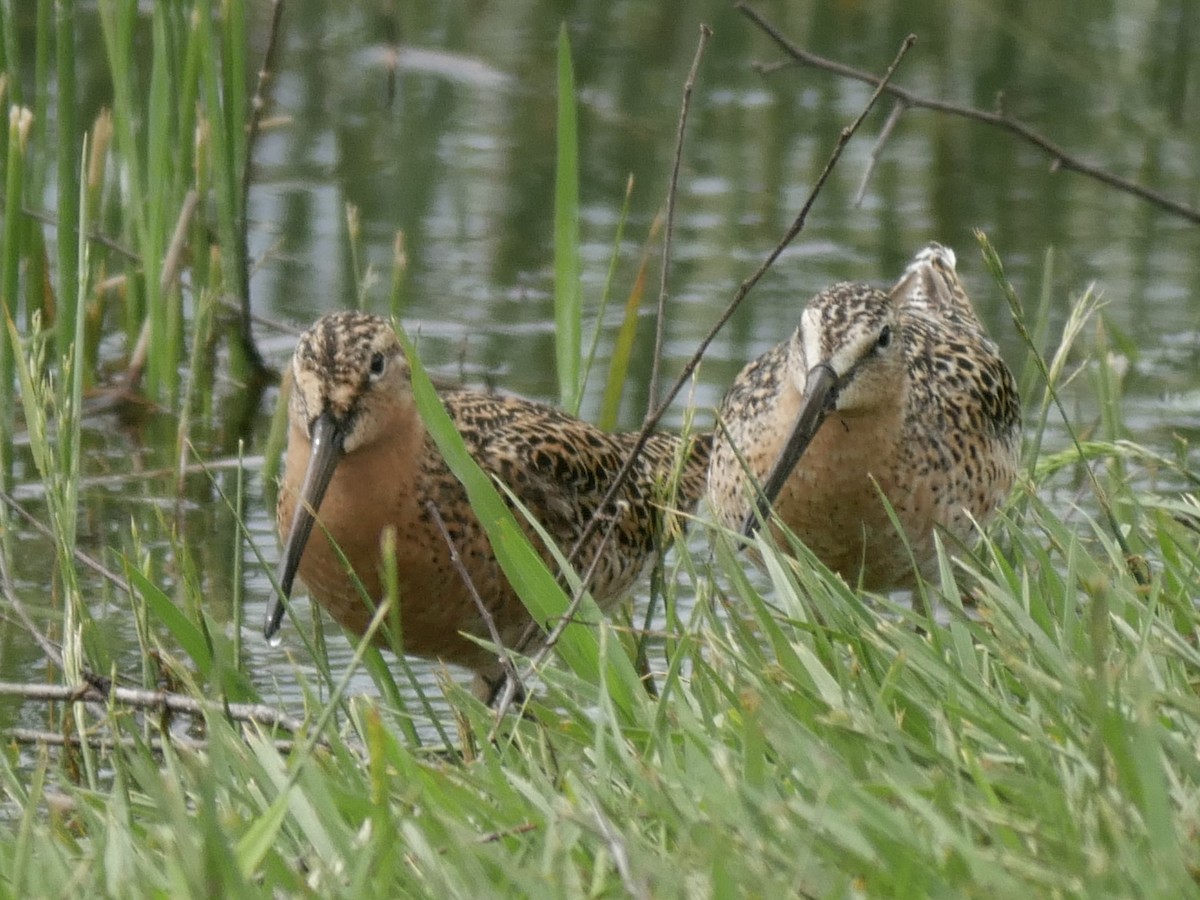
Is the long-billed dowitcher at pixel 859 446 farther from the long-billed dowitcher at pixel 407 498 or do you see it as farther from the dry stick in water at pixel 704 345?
the dry stick in water at pixel 704 345

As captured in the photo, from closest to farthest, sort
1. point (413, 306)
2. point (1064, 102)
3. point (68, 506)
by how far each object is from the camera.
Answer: point (68, 506) → point (413, 306) → point (1064, 102)

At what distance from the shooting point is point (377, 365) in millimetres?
4609

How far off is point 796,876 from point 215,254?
4214 mm

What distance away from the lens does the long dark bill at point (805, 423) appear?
15.7ft

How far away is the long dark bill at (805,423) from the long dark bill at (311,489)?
90 centimetres

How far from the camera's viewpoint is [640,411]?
22.3ft

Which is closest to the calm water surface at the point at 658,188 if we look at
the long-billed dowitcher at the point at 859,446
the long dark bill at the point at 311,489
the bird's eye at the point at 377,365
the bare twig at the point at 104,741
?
the long-billed dowitcher at the point at 859,446

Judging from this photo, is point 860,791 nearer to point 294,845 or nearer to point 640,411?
point 294,845

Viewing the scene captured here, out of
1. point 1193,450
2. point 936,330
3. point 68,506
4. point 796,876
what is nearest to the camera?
point 796,876

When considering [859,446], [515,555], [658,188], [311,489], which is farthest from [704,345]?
[658,188]

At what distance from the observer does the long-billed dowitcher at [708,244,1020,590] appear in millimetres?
4957

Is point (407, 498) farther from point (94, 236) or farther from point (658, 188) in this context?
point (658, 188)

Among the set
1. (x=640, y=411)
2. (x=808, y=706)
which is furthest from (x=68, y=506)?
(x=640, y=411)

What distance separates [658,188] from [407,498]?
14.0 feet
